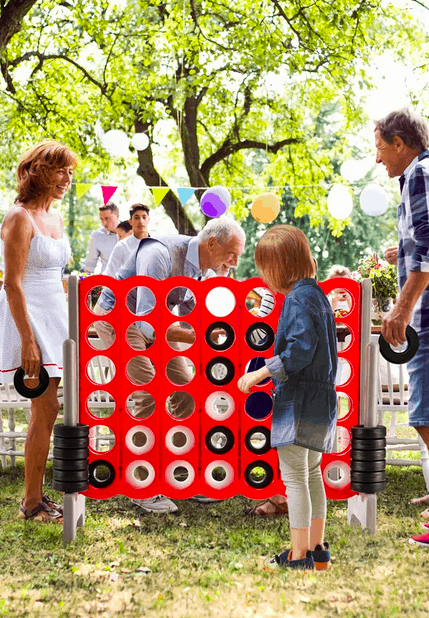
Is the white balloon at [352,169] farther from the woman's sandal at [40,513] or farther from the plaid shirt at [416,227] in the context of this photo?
the woman's sandal at [40,513]

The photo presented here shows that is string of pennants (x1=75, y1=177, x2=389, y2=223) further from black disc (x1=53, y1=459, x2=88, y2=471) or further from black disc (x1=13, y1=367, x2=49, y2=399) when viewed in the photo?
black disc (x1=53, y1=459, x2=88, y2=471)

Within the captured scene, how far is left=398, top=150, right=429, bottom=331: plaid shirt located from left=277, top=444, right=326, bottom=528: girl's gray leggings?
85 cm

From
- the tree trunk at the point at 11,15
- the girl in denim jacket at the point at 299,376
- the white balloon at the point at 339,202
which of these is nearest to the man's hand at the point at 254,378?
the girl in denim jacket at the point at 299,376

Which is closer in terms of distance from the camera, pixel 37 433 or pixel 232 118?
pixel 37 433

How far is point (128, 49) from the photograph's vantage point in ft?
42.5

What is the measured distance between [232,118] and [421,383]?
12.7 metres

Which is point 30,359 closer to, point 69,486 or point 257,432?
point 69,486

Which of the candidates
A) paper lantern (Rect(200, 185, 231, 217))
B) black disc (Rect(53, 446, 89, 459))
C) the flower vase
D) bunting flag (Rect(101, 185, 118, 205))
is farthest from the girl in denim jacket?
bunting flag (Rect(101, 185, 118, 205))

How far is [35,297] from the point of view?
374 centimetres

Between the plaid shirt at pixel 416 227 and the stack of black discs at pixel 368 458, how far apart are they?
51cm

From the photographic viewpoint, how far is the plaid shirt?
3170 mm

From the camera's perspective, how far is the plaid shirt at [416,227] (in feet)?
10.4

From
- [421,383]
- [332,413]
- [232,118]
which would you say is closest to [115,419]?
[332,413]

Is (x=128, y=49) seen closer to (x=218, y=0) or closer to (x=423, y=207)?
(x=218, y=0)
